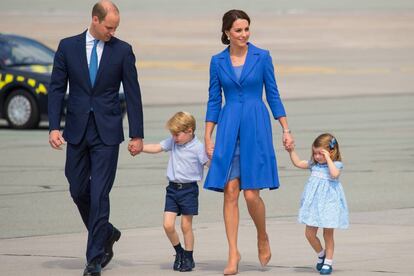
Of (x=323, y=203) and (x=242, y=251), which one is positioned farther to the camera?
(x=242, y=251)

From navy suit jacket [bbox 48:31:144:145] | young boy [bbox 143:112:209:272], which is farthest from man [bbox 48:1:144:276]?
young boy [bbox 143:112:209:272]

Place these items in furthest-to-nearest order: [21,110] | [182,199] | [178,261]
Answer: [21,110] → [182,199] → [178,261]

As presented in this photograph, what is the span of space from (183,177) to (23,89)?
43.0 ft

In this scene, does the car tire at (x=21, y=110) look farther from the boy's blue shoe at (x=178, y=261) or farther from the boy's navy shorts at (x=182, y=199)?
the boy's blue shoe at (x=178, y=261)

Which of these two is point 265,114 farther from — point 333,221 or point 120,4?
point 120,4

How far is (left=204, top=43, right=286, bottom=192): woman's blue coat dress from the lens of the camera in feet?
30.6

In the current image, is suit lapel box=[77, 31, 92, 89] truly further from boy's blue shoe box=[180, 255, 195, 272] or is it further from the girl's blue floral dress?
the girl's blue floral dress

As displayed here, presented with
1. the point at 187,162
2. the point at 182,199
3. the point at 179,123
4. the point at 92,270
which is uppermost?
the point at 179,123

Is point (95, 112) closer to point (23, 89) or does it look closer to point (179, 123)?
point (179, 123)

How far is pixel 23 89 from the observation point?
22.5 meters

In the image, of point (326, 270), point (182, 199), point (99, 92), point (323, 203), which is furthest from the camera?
point (182, 199)

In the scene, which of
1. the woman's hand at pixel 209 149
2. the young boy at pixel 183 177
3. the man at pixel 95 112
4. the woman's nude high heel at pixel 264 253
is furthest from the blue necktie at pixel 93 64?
the woman's nude high heel at pixel 264 253

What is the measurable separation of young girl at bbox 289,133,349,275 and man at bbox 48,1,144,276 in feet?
3.84

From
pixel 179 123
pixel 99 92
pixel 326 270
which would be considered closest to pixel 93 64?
pixel 99 92
